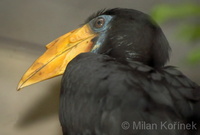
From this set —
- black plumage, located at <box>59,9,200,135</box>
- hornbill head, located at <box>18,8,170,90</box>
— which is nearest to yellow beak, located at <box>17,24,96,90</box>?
hornbill head, located at <box>18,8,170,90</box>

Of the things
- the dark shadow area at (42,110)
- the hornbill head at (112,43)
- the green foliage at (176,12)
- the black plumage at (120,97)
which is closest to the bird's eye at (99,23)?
the hornbill head at (112,43)

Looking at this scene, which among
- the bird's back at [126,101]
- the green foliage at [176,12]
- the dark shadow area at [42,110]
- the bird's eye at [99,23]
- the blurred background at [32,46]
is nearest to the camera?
the green foliage at [176,12]

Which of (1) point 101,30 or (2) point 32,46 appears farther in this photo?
(2) point 32,46

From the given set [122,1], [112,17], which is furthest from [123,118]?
[122,1]

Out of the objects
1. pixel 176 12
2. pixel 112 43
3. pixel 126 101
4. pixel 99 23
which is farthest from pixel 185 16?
pixel 99 23

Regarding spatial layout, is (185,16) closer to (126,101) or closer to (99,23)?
(126,101)

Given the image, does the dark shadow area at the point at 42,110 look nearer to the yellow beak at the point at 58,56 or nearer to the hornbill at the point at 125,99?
the yellow beak at the point at 58,56
